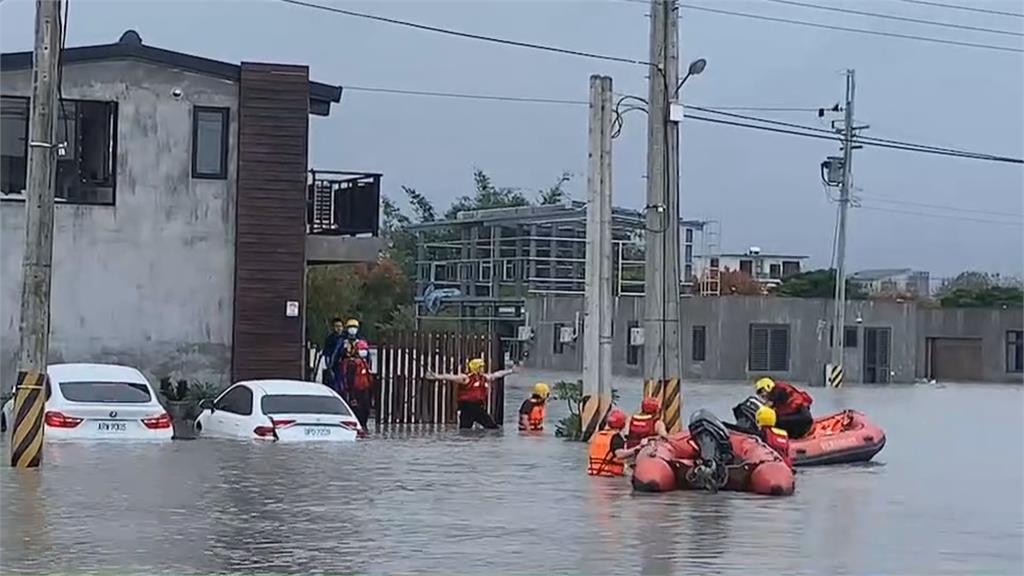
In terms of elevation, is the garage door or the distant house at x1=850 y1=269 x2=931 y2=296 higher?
the distant house at x1=850 y1=269 x2=931 y2=296

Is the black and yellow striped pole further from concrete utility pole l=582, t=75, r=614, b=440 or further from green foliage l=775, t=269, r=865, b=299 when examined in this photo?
green foliage l=775, t=269, r=865, b=299

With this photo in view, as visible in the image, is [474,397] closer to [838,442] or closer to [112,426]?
[838,442]

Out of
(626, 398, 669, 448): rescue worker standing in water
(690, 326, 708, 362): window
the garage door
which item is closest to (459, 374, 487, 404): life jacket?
(626, 398, 669, 448): rescue worker standing in water

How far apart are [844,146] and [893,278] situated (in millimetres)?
34778

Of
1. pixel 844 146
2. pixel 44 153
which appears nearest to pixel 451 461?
pixel 44 153

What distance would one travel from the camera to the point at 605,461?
2256 cm

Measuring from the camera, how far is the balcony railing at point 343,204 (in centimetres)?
3541

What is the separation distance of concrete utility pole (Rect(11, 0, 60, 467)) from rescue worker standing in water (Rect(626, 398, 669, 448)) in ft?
23.6

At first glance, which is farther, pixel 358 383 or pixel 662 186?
pixel 358 383

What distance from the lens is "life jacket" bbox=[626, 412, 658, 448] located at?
2195 cm

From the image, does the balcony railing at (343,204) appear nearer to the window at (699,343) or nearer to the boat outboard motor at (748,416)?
the boat outboard motor at (748,416)

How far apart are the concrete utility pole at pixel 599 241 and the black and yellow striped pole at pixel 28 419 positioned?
10687 mm

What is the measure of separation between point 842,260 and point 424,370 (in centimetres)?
3513

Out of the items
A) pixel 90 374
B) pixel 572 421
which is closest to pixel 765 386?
pixel 572 421
